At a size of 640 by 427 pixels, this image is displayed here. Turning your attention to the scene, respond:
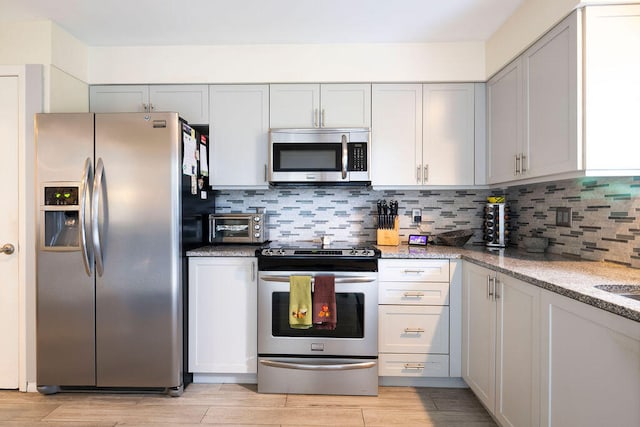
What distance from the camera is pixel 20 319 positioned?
92.5 inches

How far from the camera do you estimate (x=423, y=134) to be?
2.73 meters

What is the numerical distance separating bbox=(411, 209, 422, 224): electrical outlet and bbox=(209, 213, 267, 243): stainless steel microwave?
1.26 metres

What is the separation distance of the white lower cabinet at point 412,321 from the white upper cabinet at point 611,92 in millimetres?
1077

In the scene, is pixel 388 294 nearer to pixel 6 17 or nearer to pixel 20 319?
pixel 20 319

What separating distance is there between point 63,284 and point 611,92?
10.4 feet

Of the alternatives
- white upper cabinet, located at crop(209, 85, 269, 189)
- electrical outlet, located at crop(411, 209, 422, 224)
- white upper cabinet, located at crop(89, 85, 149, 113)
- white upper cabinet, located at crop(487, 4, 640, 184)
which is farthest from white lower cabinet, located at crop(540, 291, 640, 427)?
white upper cabinet, located at crop(89, 85, 149, 113)

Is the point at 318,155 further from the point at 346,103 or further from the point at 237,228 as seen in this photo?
the point at 237,228

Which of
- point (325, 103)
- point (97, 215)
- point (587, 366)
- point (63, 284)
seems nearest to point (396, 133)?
point (325, 103)

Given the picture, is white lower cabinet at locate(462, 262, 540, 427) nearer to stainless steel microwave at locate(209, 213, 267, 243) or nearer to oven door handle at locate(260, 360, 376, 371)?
oven door handle at locate(260, 360, 376, 371)

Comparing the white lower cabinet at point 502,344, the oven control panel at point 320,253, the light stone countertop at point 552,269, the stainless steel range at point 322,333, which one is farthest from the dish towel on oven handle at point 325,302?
the white lower cabinet at point 502,344

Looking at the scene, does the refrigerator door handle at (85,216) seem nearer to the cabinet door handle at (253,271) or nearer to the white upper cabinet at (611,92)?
the cabinet door handle at (253,271)

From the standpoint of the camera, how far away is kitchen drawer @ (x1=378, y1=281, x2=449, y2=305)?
93.2 inches

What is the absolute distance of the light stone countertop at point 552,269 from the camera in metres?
1.15

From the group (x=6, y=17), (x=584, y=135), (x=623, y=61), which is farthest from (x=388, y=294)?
(x=6, y=17)
